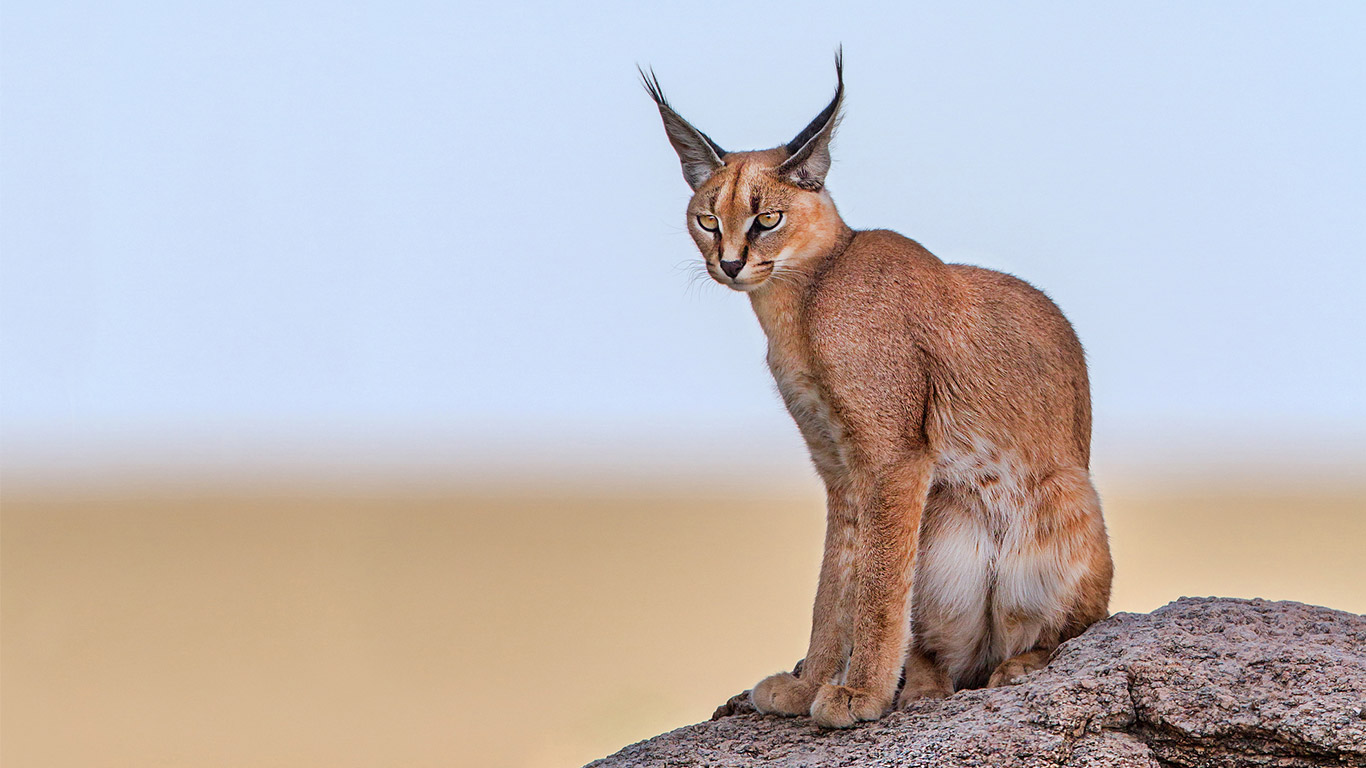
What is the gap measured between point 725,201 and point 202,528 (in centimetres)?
3395

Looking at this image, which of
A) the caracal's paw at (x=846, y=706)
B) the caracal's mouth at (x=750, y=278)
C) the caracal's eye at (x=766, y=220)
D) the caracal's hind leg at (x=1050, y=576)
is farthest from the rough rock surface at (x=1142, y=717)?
→ the caracal's eye at (x=766, y=220)

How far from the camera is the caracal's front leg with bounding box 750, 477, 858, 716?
273 inches

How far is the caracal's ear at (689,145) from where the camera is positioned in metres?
7.24

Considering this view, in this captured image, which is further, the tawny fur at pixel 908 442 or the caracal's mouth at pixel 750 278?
the caracal's mouth at pixel 750 278

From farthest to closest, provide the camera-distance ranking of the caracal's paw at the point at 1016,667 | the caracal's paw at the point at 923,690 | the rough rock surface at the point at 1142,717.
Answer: the caracal's paw at the point at 923,690 < the caracal's paw at the point at 1016,667 < the rough rock surface at the point at 1142,717

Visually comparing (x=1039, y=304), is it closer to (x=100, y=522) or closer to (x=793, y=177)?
(x=793, y=177)

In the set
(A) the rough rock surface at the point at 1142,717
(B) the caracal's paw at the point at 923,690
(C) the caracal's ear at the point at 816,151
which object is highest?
(C) the caracal's ear at the point at 816,151

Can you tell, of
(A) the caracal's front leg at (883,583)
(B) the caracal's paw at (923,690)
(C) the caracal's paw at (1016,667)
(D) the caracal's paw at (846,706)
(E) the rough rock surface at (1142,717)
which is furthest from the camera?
(B) the caracal's paw at (923,690)

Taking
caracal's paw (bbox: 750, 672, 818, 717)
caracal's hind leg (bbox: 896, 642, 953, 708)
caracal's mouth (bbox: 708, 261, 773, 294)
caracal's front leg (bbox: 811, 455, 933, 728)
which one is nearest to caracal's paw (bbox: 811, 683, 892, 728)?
caracal's front leg (bbox: 811, 455, 933, 728)

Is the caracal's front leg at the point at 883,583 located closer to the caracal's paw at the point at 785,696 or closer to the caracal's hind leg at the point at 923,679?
the caracal's paw at the point at 785,696

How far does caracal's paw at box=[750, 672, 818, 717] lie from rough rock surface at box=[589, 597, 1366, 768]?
259 millimetres

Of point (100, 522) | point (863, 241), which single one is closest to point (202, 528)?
point (100, 522)

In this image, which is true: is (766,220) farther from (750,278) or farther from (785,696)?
(785,696)

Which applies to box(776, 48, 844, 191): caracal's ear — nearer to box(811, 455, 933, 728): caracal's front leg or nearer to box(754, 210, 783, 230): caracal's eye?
box(754, 210, 783, 230): caracal's eye
